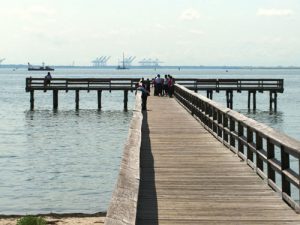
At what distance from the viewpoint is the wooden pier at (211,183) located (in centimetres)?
661

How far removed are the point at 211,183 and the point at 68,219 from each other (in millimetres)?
5676

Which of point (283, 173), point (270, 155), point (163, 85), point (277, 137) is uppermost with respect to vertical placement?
point (163, 85)

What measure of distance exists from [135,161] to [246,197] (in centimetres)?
155

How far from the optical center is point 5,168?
22062mm

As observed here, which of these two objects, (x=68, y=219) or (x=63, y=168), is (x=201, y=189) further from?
(x=63, y=168)

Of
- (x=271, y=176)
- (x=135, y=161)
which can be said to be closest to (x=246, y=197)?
(x=271, y=176)

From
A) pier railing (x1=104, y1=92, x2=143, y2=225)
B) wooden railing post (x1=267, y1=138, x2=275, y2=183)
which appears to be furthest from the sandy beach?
wooden railing post (x1=267, y1=138, x2=275, y2=183)

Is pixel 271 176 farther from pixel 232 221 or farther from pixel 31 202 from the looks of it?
pixel 31 202

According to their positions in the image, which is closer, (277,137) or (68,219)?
(277,137)

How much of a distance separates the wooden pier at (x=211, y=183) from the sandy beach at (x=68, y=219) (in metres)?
2.04

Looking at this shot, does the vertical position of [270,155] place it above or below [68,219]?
above

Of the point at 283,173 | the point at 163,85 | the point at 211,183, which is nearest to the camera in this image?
the point at 283,173

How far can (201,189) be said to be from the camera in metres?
8.36

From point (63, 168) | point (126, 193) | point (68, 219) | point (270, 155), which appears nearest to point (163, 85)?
point (63, 168)
